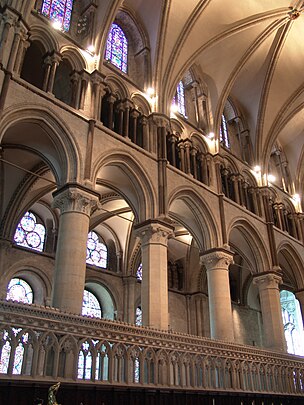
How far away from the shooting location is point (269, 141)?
65.6 ft

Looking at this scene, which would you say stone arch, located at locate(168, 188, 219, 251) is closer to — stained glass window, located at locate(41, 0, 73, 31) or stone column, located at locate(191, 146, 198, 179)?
stone column, located at locate(191, 146, 198, 179)

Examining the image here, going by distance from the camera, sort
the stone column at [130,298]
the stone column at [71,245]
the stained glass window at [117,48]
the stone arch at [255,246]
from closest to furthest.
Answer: the stone column at [71,245] → the stained glass window at [117,48] → the stone arch at [255,246] → the stone column at [130,298]

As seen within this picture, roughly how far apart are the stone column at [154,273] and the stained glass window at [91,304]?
6930mm

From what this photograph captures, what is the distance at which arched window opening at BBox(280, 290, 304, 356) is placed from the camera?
24094 mm

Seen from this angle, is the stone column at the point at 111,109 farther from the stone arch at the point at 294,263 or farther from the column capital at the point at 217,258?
the stone arch at the point at 294,263

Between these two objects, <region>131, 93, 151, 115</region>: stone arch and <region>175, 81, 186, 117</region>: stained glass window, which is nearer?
<region>131, 93, 151, 115</region>: stone arch

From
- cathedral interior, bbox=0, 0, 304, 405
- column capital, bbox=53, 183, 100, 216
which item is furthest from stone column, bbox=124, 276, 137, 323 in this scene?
column capital, bbox=53, 183, 100, 216

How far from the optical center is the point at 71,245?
10.1 metres

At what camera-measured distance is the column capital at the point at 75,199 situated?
1059 cm

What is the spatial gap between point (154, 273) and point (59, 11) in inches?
354

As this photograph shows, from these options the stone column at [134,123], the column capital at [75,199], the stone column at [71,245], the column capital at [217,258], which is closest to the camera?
the stone column at [71,245]

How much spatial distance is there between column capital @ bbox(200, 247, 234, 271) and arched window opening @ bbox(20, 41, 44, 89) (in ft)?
24.9

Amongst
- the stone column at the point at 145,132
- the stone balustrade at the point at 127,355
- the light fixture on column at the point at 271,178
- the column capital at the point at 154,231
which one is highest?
the light fixture on column at the point at 271,178

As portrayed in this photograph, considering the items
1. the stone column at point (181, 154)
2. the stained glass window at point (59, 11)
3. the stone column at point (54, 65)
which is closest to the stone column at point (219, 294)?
the stone column at point (181, 154)
